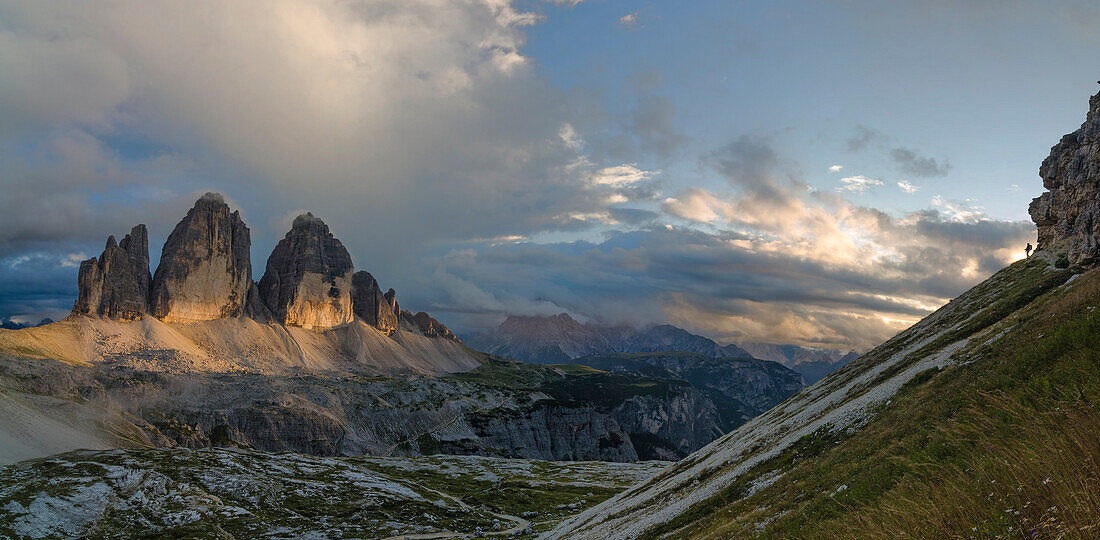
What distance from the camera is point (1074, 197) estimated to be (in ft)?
236

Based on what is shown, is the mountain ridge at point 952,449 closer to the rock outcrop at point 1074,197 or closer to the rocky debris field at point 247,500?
the rock outcrop at point 1074,197

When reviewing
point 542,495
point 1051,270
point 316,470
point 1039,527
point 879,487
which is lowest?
point 542,495

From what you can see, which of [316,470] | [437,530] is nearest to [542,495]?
[437,530]

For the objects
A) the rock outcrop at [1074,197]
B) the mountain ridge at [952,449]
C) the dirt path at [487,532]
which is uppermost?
the rock outcrop at [1074,197]

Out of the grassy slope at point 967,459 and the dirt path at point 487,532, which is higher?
the grassy slope at point 967,459

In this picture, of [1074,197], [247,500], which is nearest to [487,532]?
Answer: [247,500]

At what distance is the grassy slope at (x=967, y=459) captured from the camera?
1165 cm

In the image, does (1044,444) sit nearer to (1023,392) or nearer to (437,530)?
(1023,392)

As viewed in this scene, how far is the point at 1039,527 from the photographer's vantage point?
35.2 ft

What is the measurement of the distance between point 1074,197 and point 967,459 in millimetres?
80484

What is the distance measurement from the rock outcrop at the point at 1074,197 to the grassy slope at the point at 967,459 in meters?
14.7

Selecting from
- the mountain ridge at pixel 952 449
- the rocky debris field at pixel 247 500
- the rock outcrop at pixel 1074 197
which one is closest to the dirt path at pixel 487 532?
the rocky debris field at pixel 247 500

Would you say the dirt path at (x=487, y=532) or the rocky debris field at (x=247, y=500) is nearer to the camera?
the dirt path at (x=487, y=532)

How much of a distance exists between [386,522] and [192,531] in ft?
105
